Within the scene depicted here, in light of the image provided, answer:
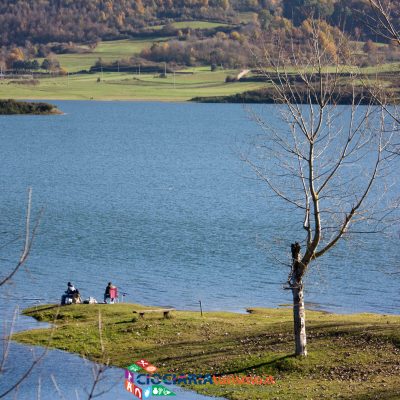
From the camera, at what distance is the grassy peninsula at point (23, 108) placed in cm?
19050

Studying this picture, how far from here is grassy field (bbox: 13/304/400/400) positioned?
91.2 ft

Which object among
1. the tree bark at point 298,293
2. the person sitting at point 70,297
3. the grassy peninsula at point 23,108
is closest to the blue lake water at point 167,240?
the tree bark at point 298,293

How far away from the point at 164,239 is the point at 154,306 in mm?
17588

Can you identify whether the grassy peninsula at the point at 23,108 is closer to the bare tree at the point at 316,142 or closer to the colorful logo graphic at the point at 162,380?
the bare tree at the point at 316,142

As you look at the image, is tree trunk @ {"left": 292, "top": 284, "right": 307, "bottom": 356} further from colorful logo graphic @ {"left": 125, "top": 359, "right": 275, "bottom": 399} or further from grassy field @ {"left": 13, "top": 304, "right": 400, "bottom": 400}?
colorful logo graphic @ {"left": 125, "top": 359, "right": 275, "bottom": 399}

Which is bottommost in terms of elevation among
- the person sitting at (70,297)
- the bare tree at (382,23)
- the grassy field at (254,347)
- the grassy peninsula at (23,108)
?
the grassy peninsula at (23,108)

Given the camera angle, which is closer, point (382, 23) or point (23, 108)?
point (382, 23)

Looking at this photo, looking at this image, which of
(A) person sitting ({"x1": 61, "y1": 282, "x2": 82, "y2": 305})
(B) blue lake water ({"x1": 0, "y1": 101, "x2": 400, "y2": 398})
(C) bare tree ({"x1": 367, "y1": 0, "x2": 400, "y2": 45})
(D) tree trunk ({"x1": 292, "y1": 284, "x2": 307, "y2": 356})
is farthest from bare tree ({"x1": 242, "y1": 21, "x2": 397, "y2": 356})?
(A) person sitting ({"x1": 61, "y1": 282, "x2": 82, "y2": 305})

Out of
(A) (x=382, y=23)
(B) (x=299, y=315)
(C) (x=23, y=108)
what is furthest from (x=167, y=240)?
(C) (x=23, y=108)

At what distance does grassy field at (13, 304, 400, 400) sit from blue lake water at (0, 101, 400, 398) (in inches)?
106

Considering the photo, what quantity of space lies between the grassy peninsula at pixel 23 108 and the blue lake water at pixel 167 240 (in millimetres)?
70769

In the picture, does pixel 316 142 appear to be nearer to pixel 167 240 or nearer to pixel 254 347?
pixel 254 347

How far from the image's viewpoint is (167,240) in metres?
61.6

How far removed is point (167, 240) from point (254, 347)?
3025cm
